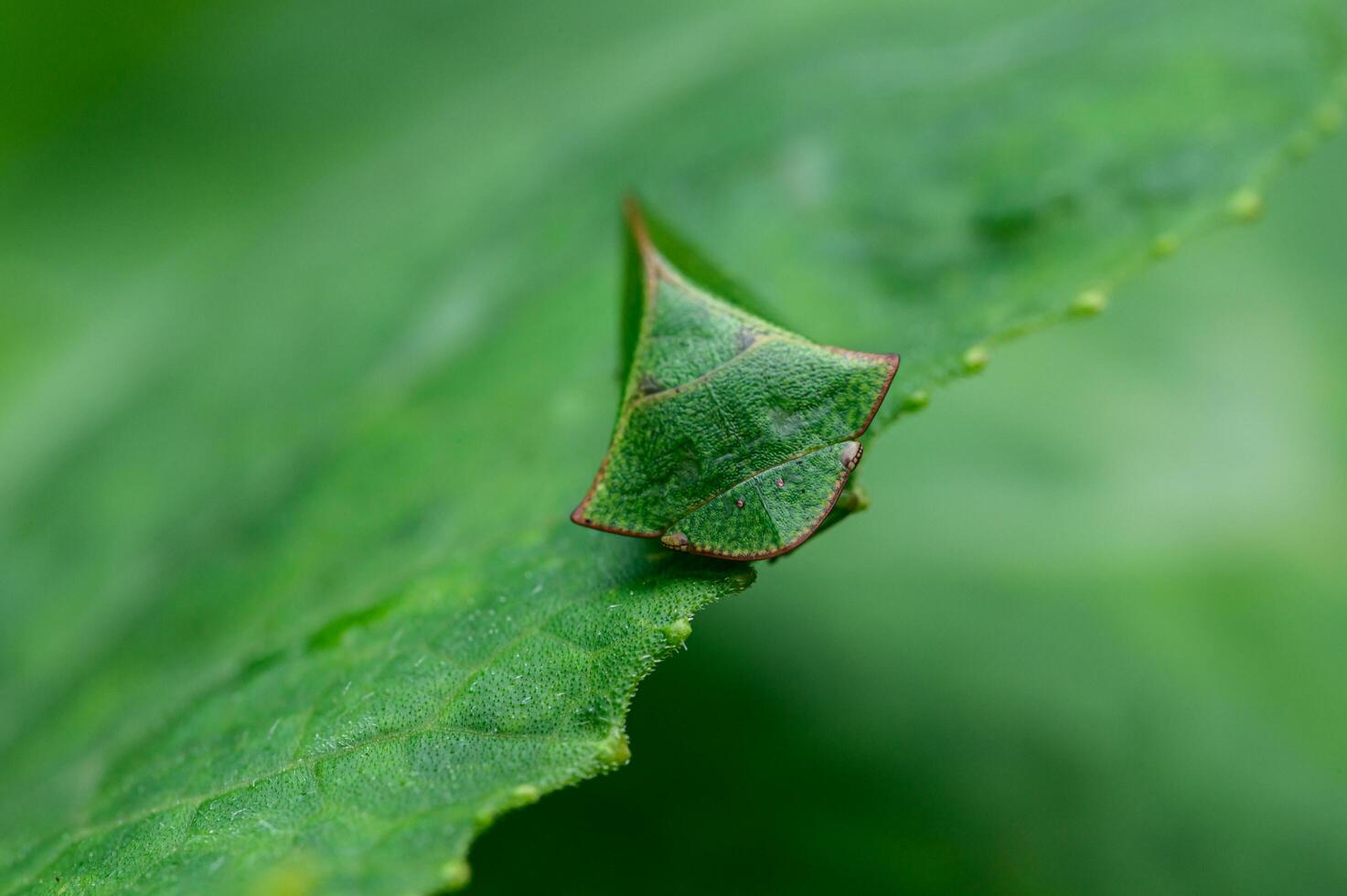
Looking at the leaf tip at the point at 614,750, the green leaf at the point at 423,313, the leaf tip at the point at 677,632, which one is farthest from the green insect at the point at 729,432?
the leaf tip at the point at 614,750

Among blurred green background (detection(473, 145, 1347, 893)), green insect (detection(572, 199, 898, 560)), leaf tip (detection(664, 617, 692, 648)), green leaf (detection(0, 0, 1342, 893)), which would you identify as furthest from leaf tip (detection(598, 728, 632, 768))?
blurred green background (detection(473, 145, 1347, 893))

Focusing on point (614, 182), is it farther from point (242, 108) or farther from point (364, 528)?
point (242, 108)

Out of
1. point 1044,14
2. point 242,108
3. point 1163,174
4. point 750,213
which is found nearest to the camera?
point 1163,174

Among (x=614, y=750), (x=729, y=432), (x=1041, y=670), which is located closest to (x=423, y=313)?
(x=729, y=432)

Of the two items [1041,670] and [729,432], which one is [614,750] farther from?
[1041,670]

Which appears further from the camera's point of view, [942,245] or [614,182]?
[614,182]

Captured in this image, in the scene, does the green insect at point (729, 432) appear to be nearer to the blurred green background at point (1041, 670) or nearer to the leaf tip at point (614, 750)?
the leaf tip at point (614, 750)

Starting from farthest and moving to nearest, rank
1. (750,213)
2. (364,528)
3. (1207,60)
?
1. (750,213)
2. (1207,60)
3. (364,528)

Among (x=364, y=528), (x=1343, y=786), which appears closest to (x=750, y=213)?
(x=364, y=528)
